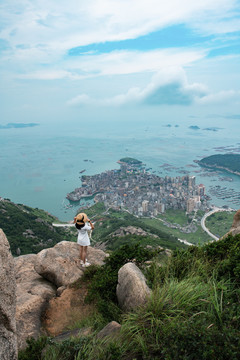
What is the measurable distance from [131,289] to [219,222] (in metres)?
48.5

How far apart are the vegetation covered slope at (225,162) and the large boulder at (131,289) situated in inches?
3898

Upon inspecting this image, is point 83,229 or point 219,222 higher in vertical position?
point 83,229

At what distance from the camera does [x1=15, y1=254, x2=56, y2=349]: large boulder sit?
176 inches

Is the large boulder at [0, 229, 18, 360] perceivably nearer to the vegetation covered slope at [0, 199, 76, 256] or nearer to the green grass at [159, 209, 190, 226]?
the vegetation covered slope at [0, 199, 76, 256]

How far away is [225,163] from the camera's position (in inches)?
3949

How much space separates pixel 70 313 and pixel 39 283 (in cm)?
208

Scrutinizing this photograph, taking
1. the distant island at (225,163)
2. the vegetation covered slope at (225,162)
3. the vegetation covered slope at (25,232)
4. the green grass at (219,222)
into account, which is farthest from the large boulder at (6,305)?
the vegetation covered slope at (225,162)

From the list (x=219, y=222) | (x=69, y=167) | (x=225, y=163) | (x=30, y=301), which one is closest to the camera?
(x=30, y=301)

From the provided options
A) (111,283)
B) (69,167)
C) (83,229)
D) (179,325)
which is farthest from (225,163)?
(179,325)

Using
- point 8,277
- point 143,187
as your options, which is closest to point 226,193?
point 143,187

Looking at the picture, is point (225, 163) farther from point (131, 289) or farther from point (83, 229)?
point (131, 289)

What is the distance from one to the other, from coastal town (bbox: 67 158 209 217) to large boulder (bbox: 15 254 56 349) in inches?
1990

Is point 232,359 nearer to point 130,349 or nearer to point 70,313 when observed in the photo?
point 130,349

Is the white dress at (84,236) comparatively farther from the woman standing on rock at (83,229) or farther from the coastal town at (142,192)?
the coastal town at (142,192)
